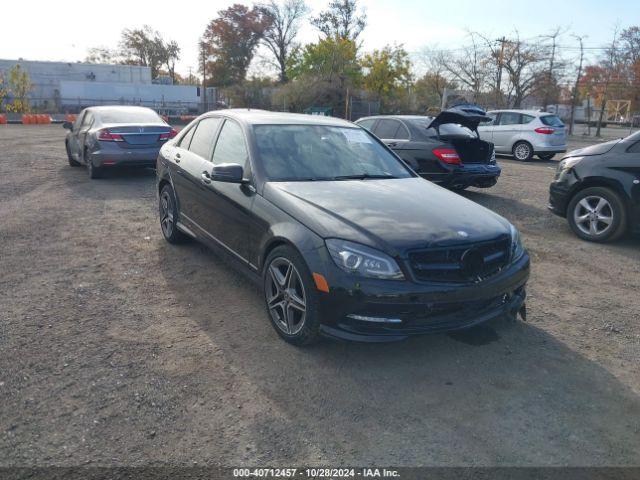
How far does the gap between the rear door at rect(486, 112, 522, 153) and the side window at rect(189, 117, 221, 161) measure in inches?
513

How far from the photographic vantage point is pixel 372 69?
41.5 meters

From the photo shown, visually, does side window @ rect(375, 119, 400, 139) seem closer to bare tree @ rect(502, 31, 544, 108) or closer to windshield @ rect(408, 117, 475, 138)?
windshield @ rect(408, 117, 475, 138)

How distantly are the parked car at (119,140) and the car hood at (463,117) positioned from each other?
537 cm

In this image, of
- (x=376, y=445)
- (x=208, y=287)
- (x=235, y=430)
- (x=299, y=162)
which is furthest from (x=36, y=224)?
(x=376, y=445)

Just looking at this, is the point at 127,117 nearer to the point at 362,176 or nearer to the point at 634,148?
the point at 362,176

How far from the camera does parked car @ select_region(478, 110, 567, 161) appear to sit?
15906mm

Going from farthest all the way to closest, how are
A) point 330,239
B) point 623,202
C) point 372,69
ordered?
point 372,69 → point 623,202 → point 330,239

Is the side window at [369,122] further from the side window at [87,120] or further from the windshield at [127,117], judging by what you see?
the side window at [87,120]

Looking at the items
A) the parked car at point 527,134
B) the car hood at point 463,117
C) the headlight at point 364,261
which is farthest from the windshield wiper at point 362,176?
the parked car at point 527,134

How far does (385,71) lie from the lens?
41.4 m

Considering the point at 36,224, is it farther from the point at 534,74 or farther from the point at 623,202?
the point at 534,74

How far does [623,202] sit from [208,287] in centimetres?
515

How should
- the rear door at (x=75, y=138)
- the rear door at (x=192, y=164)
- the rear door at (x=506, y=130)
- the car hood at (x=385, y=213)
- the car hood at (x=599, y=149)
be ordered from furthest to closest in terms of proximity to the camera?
the rear door at (x=506, y=130)
the rear door at (x=75, y=138)
the car hood at (x=599, y=149)
the rear door at (x=192, y=164)
the car hood at (x=385, y=213)

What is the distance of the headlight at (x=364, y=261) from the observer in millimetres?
3311
